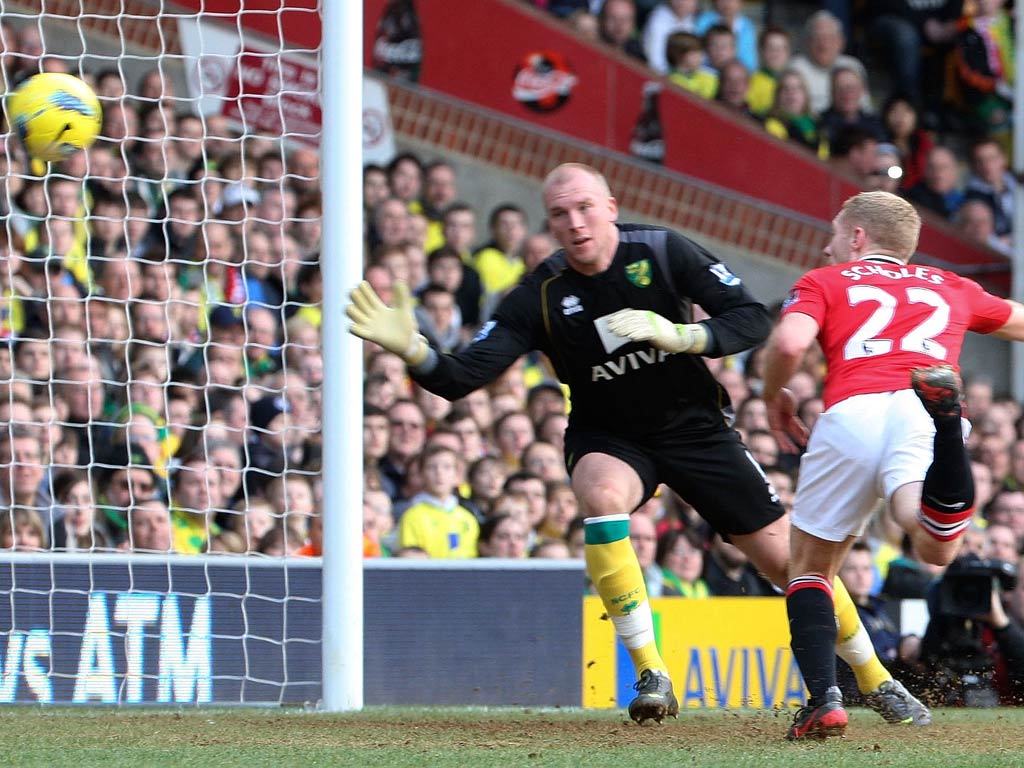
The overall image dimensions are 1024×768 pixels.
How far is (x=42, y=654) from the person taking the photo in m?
6.96

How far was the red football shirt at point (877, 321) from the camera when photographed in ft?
17.6

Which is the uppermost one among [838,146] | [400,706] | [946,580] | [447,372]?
[838,146]

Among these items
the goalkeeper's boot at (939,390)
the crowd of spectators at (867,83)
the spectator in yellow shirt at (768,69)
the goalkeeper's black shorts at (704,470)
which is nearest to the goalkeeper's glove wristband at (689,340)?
the goalkeeper's black shorts at (704,470)

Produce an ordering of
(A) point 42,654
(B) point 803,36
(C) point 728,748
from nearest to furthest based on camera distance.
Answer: (C) point 728,748 < (A) point 42,654 < (B) point 803,36

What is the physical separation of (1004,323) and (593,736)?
1.98 metres

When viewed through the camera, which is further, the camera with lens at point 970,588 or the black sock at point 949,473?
the camera with lens at point 970,588

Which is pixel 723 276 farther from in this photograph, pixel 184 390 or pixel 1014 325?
pixel 184 390

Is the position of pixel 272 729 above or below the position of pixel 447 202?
below

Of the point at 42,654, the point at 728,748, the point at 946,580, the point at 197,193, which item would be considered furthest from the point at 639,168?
the point at 728,748

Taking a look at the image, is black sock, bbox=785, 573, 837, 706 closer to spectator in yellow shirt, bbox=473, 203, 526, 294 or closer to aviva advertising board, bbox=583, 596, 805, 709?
aviva advertising board, bbox=583, 596, 805, 709

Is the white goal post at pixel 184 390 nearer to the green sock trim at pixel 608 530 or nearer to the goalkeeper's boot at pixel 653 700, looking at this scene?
the green sock trim at pixel 608 530

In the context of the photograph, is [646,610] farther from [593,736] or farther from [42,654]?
[42,654]

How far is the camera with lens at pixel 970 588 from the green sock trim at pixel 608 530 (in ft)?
7.34

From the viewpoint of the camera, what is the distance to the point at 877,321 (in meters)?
5.38
